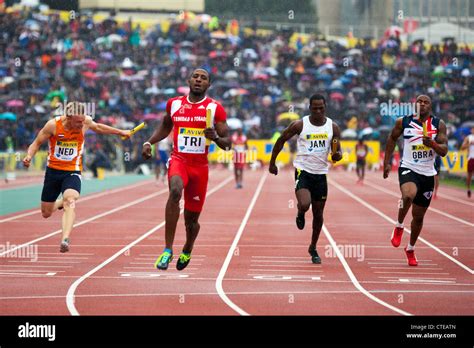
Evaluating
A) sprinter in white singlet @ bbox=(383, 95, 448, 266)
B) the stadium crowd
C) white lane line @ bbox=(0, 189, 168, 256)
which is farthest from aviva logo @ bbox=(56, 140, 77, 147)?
the stadium crowd

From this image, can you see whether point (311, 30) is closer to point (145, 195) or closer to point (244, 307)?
point (145, 195)

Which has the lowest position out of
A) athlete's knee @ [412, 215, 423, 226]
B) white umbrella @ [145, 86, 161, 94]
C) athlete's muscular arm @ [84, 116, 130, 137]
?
white umbrella @ [145, 86, 161, 94]

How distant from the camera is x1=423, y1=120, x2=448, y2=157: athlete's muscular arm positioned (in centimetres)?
1307

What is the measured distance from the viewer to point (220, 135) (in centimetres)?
1140

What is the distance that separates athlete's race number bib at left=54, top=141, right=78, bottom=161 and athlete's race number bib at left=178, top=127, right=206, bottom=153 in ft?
9.28

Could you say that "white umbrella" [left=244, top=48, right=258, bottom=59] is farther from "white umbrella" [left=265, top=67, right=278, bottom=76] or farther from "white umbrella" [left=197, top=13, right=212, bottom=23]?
"white umbrella" [left=197, top=13, right=212, bottom=23]

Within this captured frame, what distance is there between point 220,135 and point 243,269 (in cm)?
269

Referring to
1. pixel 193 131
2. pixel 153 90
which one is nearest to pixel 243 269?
pixel 193 131

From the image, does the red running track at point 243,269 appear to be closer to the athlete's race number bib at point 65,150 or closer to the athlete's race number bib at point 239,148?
the athlete's race number bib at point 65,150

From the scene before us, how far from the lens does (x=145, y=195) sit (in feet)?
101

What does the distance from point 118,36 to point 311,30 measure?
11.0m

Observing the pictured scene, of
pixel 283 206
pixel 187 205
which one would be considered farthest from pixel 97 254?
pixel 283 206

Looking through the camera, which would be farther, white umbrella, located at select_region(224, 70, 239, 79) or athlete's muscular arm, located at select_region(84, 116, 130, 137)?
white umbrella, located at select_region(224, 70, 239, 79)

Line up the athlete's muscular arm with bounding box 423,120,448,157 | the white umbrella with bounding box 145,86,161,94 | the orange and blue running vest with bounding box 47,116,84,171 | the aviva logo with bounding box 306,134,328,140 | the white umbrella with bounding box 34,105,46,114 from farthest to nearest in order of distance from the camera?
1. the white umbrella with bounding box 145,86,161,94
2. the white umbrella with bounding box 34,105,46,114
3. the orange and blue running vest with bounding box 47,116,84,171
4. the aviva logo with bounding box 306,134,328,140
5. the athlete's muscular arm with bounding box 423,120,448,157
